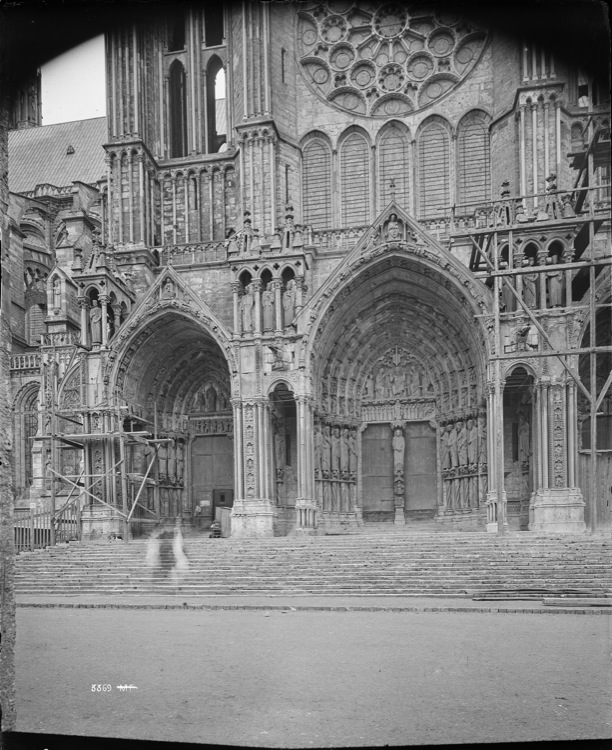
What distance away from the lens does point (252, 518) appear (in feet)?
83.9

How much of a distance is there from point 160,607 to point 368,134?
2030 cm

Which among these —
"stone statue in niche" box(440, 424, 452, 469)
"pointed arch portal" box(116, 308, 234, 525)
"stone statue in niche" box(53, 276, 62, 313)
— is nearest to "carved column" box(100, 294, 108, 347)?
"pointed arch portal" box(116, 308, 234, 525)

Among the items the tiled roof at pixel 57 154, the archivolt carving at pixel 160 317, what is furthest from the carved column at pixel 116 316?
the tiled roof at pixel 57 154

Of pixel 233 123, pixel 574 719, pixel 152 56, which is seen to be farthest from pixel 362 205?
pixel 574 719

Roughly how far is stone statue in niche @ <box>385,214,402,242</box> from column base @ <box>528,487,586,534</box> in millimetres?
8532

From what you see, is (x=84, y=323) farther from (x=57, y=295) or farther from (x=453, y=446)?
(x=453, y=446)

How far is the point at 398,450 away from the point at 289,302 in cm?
617

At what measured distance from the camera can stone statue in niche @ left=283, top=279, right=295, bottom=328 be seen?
1049 inches

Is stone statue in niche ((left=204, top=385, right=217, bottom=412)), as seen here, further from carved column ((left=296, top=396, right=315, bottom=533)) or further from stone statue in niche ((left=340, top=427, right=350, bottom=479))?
carved column ((left=296, top=396, right=315, bottom=533))

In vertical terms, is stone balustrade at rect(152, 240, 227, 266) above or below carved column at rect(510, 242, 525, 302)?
above

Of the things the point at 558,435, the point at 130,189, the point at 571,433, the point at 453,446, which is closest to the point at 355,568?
the point at 558,435

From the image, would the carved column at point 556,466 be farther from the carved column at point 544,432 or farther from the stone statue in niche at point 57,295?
the stone statue in niche at point 57,295

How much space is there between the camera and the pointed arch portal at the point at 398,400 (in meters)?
26.6

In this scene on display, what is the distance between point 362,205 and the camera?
99.6 feet
